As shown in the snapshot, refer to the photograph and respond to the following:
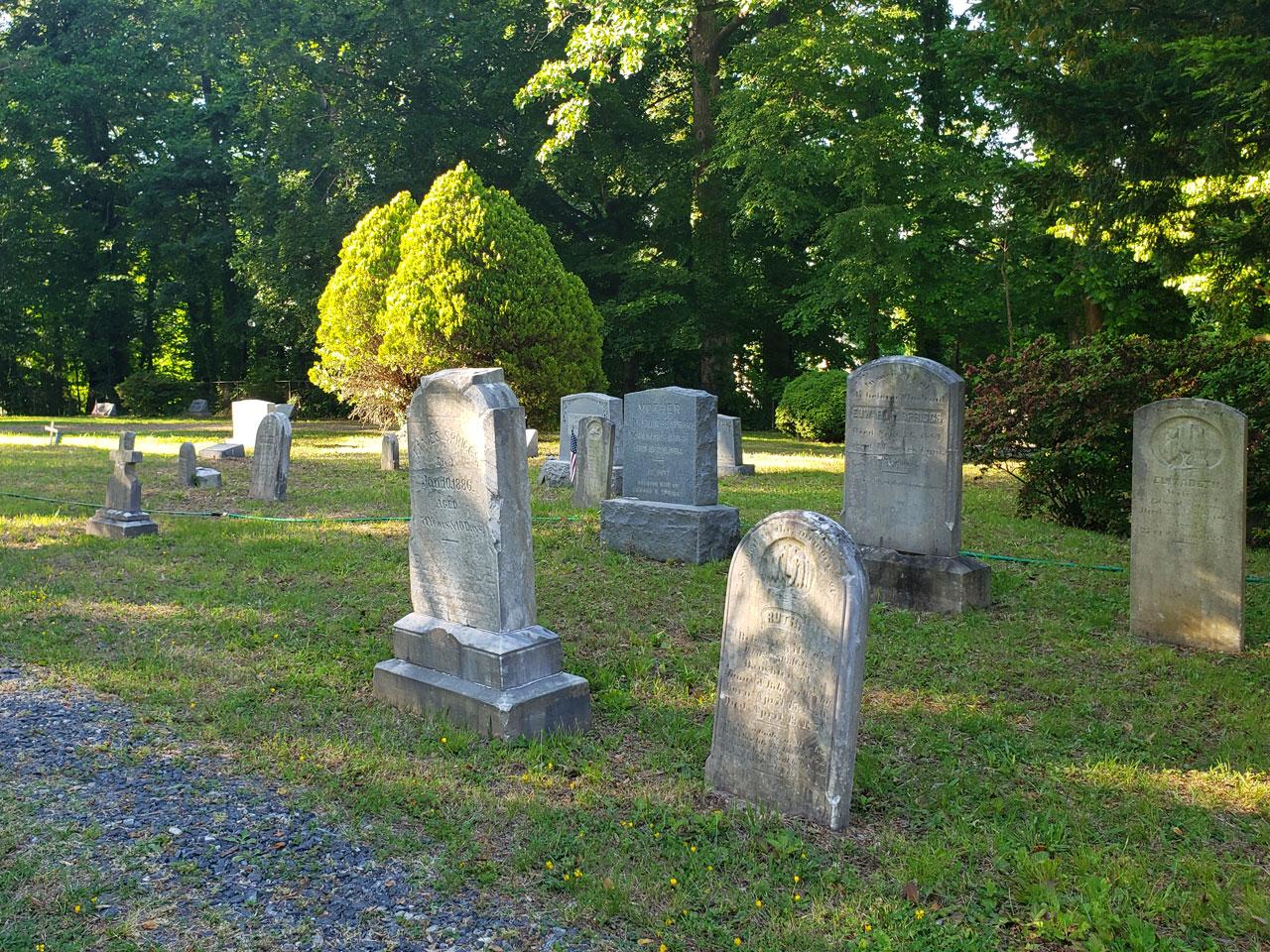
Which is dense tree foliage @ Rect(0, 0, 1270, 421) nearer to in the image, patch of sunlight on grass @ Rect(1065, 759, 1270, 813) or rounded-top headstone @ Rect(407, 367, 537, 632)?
rounded-top headstone @ Rect(407, 367, 537, 632)

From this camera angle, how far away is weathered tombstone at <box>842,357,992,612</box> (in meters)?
7.34

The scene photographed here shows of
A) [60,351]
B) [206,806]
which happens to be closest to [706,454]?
[206,806]

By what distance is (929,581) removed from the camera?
741cm

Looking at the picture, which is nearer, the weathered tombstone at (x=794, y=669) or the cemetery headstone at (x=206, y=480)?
the weathered tombstone at (x=794, y=669)

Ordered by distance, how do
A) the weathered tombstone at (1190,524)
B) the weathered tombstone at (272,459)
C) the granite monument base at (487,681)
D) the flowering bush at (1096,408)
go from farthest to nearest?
the weathered tombstone at (272,459) → the flowering bush at (1096,408) → the weathered tombstone at (1190,524) → the granite monument base at (487,681)

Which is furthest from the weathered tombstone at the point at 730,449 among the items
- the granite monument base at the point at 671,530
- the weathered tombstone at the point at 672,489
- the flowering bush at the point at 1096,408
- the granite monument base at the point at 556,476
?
the granite monument base at the point at 671,530

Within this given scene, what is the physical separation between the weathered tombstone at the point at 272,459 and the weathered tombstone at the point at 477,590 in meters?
7.42

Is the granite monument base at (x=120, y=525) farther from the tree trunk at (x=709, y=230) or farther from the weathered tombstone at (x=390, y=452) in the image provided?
the tree trunk at (x=709, y=230)

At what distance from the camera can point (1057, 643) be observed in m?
6.54

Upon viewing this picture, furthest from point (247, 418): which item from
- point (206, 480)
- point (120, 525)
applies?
point (120, 525)

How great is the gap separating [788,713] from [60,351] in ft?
128

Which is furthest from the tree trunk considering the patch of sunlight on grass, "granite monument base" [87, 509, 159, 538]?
the patch of sunlight on grass

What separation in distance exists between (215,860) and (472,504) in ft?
7.08

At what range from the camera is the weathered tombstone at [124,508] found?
9.71m
